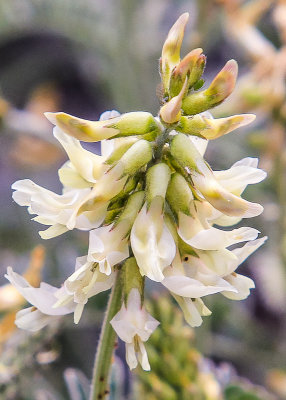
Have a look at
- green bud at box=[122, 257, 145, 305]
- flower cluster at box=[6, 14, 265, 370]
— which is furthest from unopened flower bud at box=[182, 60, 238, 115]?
green bud at box=[122, 257, 145, 305]

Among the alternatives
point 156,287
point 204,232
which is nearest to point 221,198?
point 204,232

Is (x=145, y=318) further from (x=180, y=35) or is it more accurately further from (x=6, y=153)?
(x=6, y=153)

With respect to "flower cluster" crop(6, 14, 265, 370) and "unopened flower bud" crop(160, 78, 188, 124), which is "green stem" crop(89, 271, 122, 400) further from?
"unopened flower bud" crop(160, 78, 188, 124)

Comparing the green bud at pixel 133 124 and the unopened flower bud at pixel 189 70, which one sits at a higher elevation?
the unopened flower bud at pixel 189 70

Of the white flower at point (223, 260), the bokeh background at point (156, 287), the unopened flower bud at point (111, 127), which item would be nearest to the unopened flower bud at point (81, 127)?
the unopened flower bud at point (111, 127)

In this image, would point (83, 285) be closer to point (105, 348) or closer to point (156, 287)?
point (105, 348)

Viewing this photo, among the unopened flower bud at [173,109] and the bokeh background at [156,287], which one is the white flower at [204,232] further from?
the bokeh background at [156,287]
